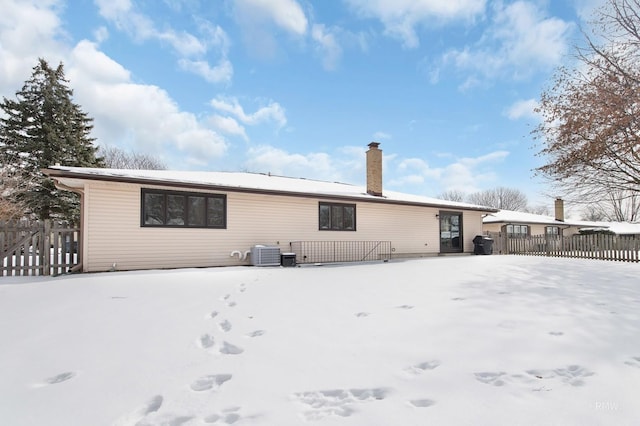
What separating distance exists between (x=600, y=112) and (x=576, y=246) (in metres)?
6.66

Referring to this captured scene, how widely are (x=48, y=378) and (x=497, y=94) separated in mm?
17673

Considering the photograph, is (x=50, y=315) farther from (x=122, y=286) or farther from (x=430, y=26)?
(x=430, y=26)

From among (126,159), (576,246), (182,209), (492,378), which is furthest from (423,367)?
(126,159)

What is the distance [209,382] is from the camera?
2377 mm

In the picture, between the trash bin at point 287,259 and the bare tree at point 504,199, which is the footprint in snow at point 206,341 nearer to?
the trash bin at point 287,259

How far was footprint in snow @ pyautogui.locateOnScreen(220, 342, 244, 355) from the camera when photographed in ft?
9.67

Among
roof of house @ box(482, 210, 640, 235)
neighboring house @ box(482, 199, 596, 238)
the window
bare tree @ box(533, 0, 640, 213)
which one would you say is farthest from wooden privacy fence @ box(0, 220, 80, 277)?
neighboring house @ box(482, 199, 596, 238)

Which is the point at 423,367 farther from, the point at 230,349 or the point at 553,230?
the point at 553,230

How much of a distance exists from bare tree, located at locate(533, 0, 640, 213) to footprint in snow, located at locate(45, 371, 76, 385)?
1325cm

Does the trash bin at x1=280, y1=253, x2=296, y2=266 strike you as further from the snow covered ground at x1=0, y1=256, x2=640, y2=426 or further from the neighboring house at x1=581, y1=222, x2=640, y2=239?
the neighboring house at x1=581, y1=222, x2=640, y2=239

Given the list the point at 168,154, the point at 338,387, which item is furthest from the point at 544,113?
the point at 168,154

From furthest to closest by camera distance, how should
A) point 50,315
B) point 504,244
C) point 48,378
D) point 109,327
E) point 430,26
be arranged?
point 504,244 < point 430,26 < point 50,315 < point 109,327 < point 48,378

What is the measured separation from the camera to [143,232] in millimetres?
9008

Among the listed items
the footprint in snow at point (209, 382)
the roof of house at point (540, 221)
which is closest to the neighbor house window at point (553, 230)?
the roof of house at point (540, 221)
